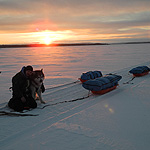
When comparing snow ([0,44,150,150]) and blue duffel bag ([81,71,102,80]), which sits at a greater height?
blue duffel bag ([81,71,102,80])

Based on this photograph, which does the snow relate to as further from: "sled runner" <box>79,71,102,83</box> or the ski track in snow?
"sled runner" <box>79,71,102,83</box>

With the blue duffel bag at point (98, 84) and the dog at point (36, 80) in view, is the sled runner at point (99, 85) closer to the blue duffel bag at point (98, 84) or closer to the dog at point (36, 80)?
the blue duffel bag at point (98, 84)

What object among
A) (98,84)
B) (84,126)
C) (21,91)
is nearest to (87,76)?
(98,84)

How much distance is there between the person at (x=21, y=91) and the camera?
399cm

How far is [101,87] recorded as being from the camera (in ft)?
17.0

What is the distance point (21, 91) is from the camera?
13.3ft

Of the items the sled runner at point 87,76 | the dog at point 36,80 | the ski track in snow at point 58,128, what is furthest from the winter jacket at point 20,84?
the sled runner at point 87,76

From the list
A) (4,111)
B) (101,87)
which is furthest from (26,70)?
(101,87)

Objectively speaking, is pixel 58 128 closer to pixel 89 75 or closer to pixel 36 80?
pixel 36 80

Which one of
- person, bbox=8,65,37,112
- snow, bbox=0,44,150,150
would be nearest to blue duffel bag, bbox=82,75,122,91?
snow, bbox=0,44,150,150

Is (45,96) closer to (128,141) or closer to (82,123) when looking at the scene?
(82,123)

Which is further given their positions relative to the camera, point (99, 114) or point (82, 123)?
point (99, 114)

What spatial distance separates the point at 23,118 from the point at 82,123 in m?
1.33

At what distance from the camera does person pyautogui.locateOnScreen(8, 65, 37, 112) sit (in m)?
3.99
